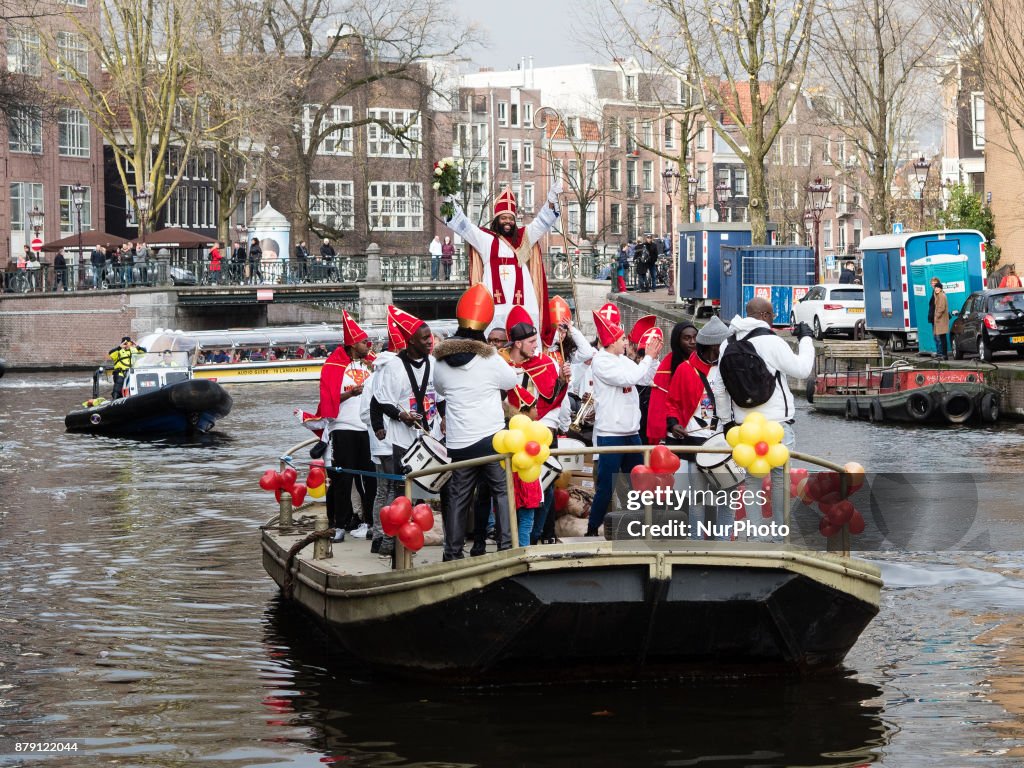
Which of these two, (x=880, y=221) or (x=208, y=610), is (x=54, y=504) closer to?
(x=208, y=610)

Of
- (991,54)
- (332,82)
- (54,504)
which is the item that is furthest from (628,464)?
(332,82)

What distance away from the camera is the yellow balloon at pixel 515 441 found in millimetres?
9828

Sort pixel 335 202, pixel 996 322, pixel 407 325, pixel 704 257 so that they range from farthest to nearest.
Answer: pixel 335 202, pixel 704 257, pixel 996 322, pixel 407 325

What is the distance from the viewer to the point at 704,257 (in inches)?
1892

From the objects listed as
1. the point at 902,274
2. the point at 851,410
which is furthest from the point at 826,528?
the point at 902,274

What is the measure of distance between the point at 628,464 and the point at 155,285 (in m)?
48.2

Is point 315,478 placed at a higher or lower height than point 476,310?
lower

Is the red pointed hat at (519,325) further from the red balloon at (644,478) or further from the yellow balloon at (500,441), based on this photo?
the red balloon at (644,478)

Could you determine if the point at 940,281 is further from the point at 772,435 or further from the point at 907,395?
the point at 772,435

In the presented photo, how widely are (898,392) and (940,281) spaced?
5206 millimetres

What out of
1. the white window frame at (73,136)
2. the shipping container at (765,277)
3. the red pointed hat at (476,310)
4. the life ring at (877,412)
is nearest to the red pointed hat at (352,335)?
the red pointed hat at (476,310)

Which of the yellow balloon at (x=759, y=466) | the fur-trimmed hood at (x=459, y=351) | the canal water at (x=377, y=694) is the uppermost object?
the fur-trimmed hood at (x=459, y=351)

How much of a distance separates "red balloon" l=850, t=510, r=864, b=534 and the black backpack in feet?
3.04

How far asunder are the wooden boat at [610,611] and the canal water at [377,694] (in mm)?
172
